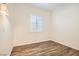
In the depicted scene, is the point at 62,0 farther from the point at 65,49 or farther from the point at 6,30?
the point at 6,30

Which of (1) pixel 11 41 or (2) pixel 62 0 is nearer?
(2) pixel 62 0

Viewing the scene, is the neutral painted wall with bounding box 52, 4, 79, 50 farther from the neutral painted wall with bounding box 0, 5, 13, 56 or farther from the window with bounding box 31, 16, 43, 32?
the neutral painted wall with bounding box 0, 5, 13, 56

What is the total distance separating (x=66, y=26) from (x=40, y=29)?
0.35 meters

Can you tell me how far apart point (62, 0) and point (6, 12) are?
0.74 meters

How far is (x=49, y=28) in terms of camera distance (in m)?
1.35

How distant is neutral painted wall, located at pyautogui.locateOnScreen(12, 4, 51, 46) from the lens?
1339mm

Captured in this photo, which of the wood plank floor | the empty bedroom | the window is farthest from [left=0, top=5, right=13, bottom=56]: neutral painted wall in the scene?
the window

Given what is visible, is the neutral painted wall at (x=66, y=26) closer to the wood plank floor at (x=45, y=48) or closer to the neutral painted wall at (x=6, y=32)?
the wood plank floor at (x=45, y=48)

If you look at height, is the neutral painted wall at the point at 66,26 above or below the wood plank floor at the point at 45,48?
above

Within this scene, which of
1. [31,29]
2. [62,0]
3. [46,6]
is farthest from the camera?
[31,29]

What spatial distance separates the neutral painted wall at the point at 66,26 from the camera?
1324mm

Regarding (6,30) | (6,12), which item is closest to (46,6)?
(6,12)

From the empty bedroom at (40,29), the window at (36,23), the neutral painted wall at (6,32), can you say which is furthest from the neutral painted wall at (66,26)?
the neutral painted wall at (6,32)

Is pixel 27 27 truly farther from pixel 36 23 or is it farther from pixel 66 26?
pixel 66 26
